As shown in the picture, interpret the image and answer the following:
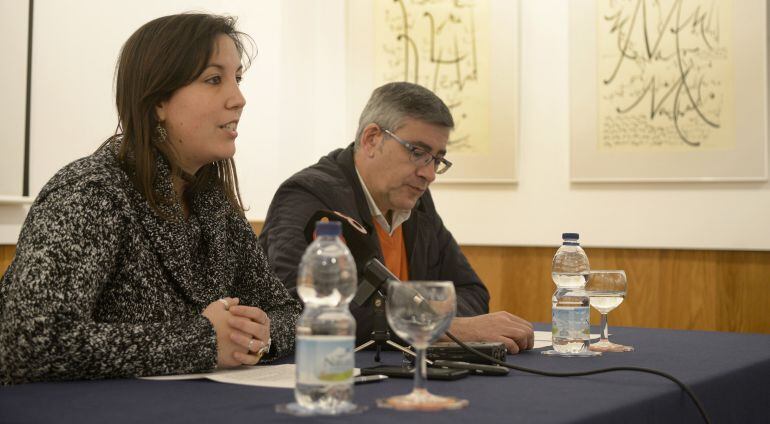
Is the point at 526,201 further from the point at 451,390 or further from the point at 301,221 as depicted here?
the point at 451,390

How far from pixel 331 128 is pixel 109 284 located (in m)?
3.16

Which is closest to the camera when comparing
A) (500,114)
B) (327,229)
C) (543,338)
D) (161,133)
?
(327,229)

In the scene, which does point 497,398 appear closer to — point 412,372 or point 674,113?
point 412,372

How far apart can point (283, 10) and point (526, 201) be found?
168 centimetres

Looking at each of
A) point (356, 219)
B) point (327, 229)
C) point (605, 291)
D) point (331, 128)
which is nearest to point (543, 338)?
point (605, 291)

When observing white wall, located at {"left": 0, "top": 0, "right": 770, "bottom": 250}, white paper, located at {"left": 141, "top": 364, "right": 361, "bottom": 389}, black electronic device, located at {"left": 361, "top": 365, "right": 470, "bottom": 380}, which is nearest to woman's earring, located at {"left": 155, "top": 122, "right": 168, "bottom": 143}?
white paper, located at {"left": 141, "top": 364, "right": 361, "bottom": 389}

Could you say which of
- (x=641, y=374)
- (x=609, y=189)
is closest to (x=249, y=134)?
(x=609, y=189)

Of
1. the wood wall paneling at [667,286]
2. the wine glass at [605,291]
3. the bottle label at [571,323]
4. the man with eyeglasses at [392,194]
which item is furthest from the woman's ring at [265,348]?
the wood wall paneling at [667,286]

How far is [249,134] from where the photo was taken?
477cm

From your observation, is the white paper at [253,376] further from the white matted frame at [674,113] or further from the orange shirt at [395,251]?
Answer: the white matted frame at [674,113]

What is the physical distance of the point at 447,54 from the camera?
463 cm

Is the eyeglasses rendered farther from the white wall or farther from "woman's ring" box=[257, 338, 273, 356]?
the white wall

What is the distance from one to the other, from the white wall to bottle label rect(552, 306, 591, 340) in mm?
2042

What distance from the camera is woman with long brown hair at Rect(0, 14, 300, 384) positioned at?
166cm
